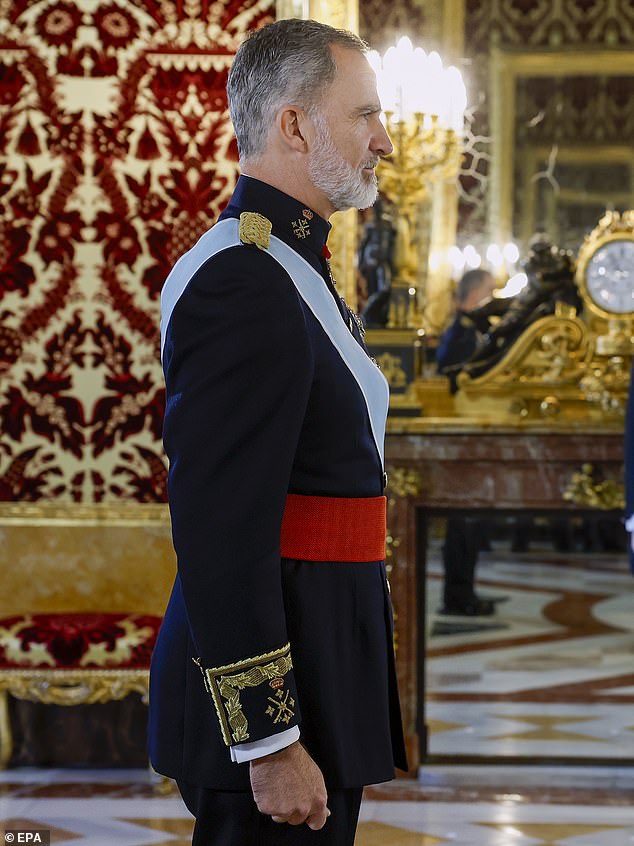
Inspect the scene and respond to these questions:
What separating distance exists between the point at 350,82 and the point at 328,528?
51cm

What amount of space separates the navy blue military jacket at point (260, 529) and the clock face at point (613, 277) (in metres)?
2.63

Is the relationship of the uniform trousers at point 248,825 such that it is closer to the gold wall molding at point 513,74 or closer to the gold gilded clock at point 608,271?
the gold gilded clock at point 608,271

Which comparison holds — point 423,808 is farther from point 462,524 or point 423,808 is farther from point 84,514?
point 84,514

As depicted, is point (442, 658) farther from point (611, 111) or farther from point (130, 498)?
point (611, 111)

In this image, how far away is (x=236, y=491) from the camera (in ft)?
4.25

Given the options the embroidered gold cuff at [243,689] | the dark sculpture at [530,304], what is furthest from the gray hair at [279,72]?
the dark sculpture at [530,304]

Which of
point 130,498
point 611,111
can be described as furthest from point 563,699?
point 611,111

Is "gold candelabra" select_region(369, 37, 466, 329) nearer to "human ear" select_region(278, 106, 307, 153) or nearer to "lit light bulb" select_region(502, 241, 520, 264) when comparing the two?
"lit light bulb" select_region(502, 241, 520, 264)

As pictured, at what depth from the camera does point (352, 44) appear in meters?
1.50

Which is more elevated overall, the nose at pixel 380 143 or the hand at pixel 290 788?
the nose at pixel 380 143

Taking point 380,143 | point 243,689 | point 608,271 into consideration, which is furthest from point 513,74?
point 243,689

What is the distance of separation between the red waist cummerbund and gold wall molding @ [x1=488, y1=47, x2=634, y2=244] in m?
2.74

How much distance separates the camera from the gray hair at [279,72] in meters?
1.45

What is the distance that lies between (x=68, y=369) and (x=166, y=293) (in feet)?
8.89
